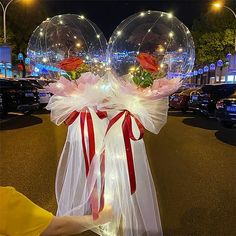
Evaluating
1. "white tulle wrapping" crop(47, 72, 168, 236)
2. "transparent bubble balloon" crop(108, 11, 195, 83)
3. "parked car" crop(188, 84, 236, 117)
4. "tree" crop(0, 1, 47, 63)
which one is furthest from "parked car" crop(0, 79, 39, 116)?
"tree" crop(0, 1, 47, 63)

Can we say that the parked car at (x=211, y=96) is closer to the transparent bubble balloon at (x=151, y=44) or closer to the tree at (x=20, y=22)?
the transparent bubble balloon at (x=151, y=44)

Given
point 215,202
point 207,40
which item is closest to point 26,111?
point 215,202

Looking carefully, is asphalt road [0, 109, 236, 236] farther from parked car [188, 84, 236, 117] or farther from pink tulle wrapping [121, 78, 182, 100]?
parked car [188, 84, 236, 117]

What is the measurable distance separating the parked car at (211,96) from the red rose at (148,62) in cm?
1127

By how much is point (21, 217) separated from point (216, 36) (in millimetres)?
29468

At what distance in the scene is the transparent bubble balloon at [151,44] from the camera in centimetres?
276

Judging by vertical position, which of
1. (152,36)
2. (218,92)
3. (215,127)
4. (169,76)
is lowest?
(215,127)

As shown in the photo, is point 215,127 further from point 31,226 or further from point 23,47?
point 23,47

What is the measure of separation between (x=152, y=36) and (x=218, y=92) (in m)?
11.4

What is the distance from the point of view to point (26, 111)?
15133 millimetres

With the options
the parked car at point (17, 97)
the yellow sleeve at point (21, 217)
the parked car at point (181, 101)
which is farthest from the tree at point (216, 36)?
the yellow sleeve at point (21, 217)

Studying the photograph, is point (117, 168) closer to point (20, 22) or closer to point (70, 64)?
point (70, 64)

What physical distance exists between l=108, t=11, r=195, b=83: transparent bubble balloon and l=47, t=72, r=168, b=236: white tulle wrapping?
21 centimetres

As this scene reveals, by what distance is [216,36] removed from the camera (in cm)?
2895
